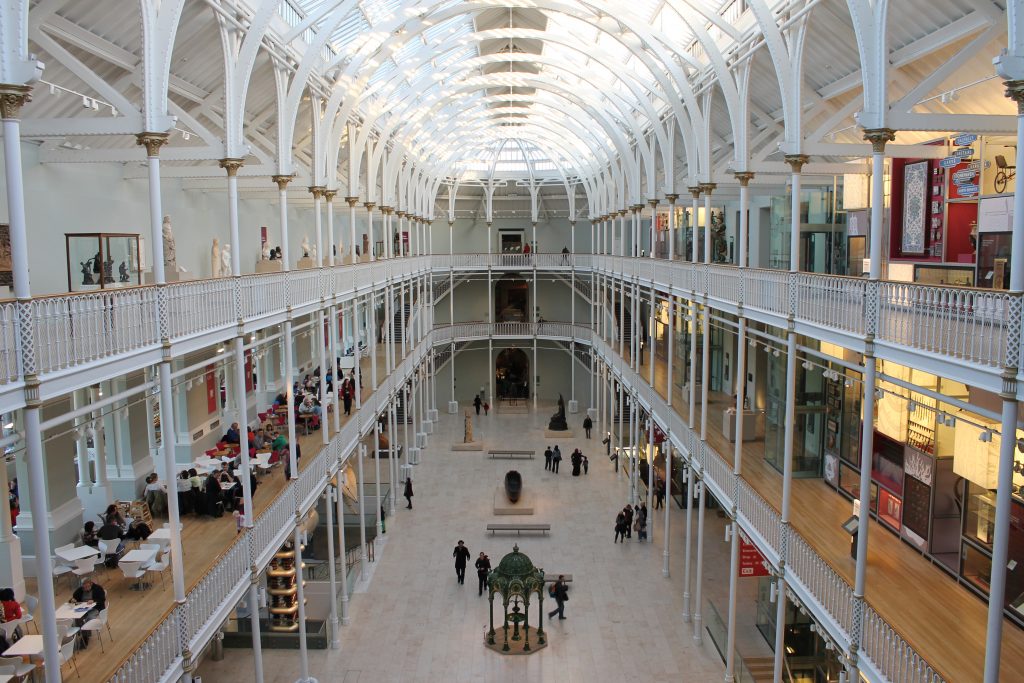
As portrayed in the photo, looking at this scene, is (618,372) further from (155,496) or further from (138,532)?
(138,532)

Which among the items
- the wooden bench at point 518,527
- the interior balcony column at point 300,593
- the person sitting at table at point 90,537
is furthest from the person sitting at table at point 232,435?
the wooden bench at point 518,527

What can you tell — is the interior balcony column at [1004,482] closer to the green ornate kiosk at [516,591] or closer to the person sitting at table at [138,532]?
the green ornate kiosk at [516,591]

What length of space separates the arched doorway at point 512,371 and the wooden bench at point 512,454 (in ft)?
46.8

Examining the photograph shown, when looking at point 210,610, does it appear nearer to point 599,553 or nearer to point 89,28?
point 89,28

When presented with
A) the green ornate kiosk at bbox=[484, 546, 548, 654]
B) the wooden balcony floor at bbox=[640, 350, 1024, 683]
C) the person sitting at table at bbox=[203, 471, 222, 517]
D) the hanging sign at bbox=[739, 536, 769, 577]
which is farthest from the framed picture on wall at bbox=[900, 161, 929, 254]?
A: the person sitting at table at bbox=[203, 471, 222, 517]

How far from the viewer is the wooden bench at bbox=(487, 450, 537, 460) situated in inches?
1276

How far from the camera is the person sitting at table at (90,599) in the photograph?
1005 cm

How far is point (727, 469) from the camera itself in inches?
603

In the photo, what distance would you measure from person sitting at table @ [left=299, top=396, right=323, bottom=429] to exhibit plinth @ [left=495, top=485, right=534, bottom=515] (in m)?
6.91

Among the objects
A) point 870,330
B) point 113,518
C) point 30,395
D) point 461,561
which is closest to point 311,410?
point 461,561

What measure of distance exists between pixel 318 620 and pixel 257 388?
10.6m

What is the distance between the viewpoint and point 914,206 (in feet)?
49.8

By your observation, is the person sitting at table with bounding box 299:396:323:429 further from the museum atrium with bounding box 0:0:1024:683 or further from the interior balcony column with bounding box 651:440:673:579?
the interior balcony column with bounding box 651:440:673:579

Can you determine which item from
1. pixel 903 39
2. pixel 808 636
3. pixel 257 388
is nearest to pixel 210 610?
pixel 808 636
